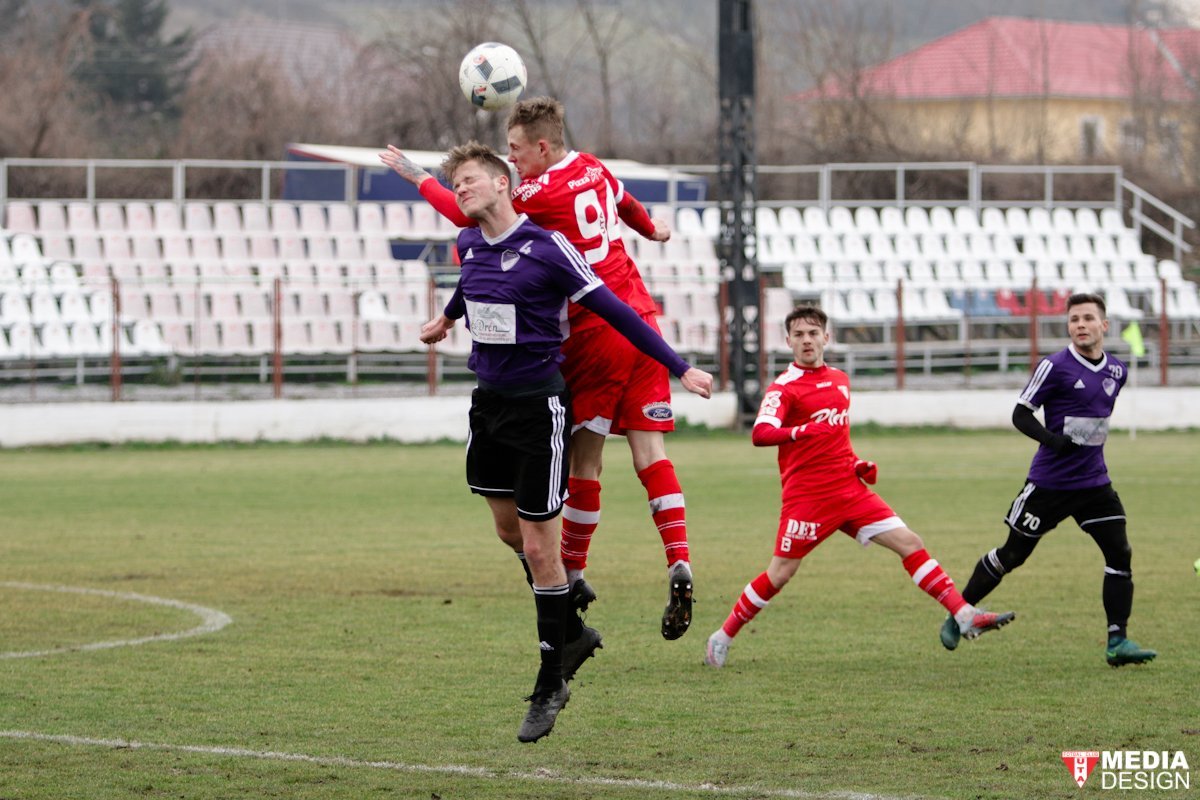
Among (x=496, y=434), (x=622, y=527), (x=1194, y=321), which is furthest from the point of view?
(x=1194, y=321)

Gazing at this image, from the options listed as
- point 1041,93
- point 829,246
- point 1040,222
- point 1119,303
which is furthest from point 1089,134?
point 829,246

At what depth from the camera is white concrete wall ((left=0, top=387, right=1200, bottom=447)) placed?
24.3 meters

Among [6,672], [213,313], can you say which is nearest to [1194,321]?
[213,313]

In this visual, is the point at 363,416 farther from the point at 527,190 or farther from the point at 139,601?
the point at 527,190

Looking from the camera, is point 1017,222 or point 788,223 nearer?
point 788,223

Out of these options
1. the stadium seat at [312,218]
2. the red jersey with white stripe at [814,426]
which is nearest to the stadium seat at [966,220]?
the stadium seat at [312,218]

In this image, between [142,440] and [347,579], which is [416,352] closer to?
[142,440]

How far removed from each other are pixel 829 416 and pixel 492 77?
2.63 meters

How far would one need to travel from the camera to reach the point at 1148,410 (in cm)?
2784

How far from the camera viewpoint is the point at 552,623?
703 centimetres

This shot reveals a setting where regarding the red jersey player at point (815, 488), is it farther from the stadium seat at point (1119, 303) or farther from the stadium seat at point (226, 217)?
the stadium seat at point (1119, 303)

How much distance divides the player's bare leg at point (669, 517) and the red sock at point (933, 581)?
164cm

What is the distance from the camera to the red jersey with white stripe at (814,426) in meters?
8.86

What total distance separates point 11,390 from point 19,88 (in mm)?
23818
